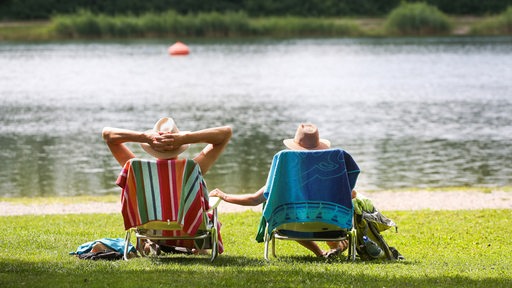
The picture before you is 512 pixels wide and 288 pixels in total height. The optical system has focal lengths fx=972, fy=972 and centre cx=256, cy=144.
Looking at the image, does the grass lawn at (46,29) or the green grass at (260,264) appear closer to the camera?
the green grass at (260,264)

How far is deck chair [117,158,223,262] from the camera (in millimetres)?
7691

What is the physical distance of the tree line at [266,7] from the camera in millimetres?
105438

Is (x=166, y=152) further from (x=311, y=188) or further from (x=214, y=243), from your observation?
(x=311, y=188)

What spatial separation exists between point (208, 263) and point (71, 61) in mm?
53842

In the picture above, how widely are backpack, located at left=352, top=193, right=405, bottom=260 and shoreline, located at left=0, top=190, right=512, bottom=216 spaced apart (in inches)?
181

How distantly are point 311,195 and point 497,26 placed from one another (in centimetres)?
8810

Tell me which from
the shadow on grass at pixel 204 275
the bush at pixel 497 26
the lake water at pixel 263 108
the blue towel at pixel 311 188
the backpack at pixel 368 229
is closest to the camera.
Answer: the shadow on grass at pixel 204 275

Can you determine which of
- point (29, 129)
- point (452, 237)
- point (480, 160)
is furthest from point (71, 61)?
point (452, 237)

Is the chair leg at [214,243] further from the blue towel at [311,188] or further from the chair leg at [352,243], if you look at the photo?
the chair leg at [352,243]

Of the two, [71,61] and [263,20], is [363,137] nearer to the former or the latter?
[71,61]

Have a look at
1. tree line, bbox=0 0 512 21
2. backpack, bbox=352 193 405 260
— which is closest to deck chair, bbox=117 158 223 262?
backpack, bbox=352 193 405 260

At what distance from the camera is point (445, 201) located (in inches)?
550

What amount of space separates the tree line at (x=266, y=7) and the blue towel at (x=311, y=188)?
97624mm

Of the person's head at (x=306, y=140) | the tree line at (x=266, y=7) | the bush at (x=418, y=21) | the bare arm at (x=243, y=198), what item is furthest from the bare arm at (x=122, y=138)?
the tree line at (x=266, y=7)
